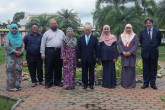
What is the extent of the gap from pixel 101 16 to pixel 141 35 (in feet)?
42.8

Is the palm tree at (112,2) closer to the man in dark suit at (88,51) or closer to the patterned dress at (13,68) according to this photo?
the man in dark suit at (88,51)

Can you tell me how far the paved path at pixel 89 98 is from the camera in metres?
4.28

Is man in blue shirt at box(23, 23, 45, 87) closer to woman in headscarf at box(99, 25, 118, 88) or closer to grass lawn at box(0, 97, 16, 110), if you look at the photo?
grass lawn at box(0, 97, 16, 110)

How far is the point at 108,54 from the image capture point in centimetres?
585

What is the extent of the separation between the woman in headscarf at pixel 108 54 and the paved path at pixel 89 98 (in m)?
0.27

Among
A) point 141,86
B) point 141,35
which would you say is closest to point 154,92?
point 141,86

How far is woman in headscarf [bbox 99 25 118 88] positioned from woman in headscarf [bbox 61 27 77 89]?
2.52 feet

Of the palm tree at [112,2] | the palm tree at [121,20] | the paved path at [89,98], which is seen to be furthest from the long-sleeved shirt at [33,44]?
the palm tree at [112,2]

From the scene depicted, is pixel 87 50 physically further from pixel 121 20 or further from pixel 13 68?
pixel 121 20

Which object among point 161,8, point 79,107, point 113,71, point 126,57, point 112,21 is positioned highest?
point 161,8

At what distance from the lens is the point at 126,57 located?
233 inches

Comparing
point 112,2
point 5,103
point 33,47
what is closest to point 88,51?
point 33,47

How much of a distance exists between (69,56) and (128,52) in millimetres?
1609

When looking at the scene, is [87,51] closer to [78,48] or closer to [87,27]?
[78,48]
